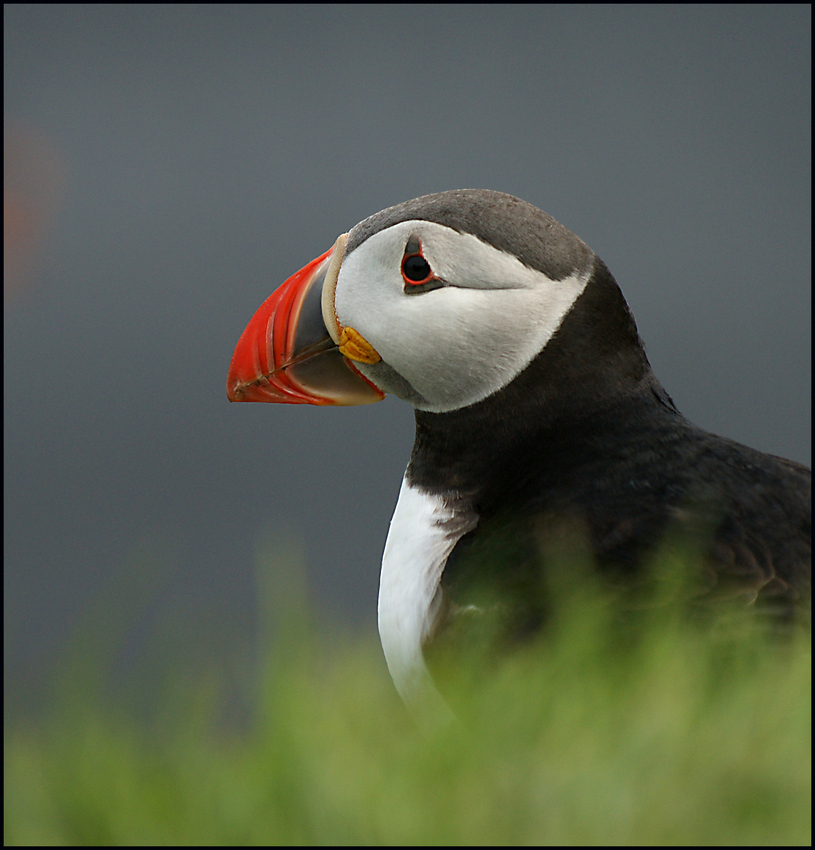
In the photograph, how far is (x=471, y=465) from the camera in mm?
1704

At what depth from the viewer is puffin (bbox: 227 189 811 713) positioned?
1325mm

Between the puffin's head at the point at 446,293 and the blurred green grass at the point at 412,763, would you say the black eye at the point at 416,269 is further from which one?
the blurred green grass at the point at 412,763

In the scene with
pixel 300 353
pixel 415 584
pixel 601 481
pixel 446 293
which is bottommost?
pixel 415 584

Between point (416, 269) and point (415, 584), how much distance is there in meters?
0.58

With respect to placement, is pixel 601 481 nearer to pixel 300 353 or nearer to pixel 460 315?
pixel 460 315

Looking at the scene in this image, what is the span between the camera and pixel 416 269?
170 centimetres

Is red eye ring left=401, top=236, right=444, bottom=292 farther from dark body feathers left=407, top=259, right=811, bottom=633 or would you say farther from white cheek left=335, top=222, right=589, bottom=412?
dark body feathers left=407, top=259, right=811, bottom=633

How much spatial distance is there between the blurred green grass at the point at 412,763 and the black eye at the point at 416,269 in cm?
86

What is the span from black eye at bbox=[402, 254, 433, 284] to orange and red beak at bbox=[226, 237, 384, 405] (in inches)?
8.7

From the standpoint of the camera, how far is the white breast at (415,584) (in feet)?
4.93

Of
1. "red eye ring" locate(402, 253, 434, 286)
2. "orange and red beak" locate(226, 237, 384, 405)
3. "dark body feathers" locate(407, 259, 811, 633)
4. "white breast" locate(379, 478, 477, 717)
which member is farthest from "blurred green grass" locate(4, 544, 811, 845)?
"orange and red beak" locate(226, 237, 384, 405)

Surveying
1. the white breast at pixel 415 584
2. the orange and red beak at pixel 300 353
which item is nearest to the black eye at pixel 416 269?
the orange and red beak at pixel 300 353

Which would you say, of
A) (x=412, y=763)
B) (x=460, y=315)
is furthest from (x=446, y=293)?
(x=412, y=763)

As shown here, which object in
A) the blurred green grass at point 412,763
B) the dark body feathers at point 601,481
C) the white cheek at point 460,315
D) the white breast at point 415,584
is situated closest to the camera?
the blurred green grass at point 412,763
